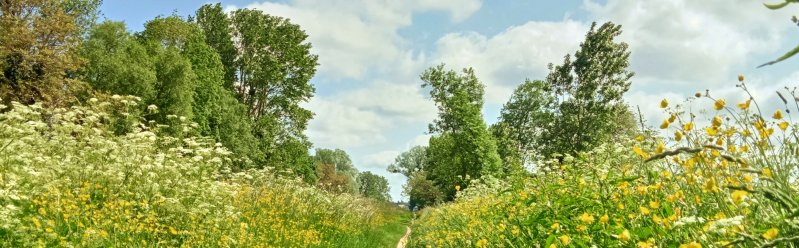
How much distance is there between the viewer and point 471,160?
1345 inches

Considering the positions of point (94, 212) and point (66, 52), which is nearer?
point (94, 212)

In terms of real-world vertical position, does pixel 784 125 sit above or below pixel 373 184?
below

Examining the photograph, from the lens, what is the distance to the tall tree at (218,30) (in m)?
36.5

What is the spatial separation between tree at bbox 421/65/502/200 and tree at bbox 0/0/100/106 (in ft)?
61.5

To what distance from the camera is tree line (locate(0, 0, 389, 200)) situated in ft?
72.3

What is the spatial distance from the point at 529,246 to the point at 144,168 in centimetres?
533

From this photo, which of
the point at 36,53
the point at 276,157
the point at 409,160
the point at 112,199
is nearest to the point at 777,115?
the point at 112,199

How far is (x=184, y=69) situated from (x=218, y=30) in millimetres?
9067

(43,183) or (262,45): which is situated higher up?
(262,45)

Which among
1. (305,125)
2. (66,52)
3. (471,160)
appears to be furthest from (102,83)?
(471,160)

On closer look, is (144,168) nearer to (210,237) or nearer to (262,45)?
(210,237)

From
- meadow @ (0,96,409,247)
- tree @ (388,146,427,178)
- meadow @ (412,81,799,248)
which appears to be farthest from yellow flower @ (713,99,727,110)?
tree @ (388,146,427,178)

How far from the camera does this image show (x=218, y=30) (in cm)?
3653

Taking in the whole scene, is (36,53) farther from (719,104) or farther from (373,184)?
(373,184)
